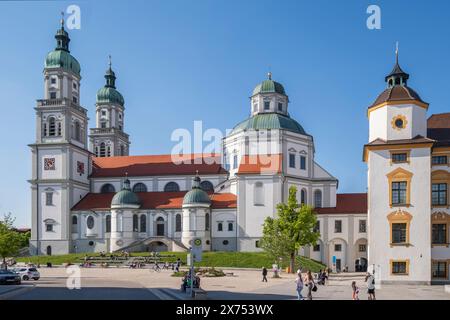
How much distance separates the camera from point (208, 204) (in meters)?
78.6

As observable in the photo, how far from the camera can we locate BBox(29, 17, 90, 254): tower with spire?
3260 inches

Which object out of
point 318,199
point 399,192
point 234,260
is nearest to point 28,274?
point 234,260

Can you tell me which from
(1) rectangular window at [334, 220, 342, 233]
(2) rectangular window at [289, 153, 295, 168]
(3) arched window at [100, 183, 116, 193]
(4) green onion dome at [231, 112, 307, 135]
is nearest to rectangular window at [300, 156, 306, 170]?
(2) rectangular window at [289, 153, 295, 168]

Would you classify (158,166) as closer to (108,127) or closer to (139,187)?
(139,187)

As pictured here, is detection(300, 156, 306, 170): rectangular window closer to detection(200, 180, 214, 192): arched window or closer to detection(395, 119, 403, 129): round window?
detection(200, 180, 214, 192): arched window

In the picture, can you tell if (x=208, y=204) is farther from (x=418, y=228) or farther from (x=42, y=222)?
(x=418, y=228)

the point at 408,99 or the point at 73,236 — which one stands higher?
the point at 408,99

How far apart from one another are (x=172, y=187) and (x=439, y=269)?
53.9m

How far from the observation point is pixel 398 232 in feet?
137

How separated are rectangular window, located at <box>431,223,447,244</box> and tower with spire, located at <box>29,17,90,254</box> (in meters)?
57.6

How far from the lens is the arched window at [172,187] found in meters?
89.0
